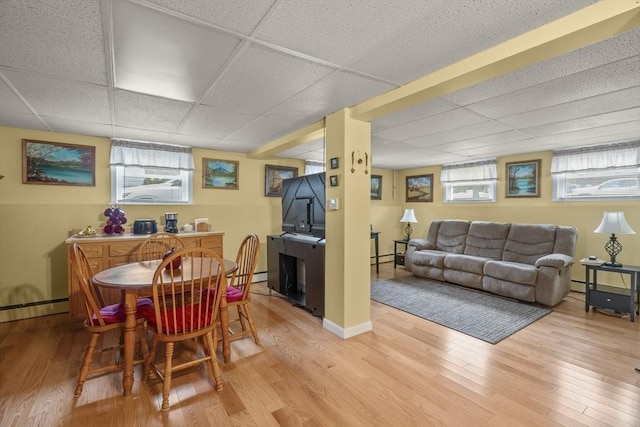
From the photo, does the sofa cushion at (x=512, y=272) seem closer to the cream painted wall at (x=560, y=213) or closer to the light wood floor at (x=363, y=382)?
the light wood floor at (x=363, y=382)

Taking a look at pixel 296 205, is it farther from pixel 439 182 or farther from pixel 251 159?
pixel 439 182

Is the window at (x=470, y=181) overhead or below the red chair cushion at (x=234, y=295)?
overhead

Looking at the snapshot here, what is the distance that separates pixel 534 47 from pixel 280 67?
1.49 m

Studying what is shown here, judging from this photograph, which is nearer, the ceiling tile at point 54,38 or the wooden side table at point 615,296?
the ceiling tile at point 54,38

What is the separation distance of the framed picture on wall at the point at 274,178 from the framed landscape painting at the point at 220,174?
0.52 metres

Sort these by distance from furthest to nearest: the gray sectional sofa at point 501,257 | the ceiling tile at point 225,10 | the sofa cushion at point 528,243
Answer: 1. the sofa cushion at point 528,243
2. the gray sectional sofa at point 501,257
3. the ceiling tile at point 225,10

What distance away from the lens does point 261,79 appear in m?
2.16

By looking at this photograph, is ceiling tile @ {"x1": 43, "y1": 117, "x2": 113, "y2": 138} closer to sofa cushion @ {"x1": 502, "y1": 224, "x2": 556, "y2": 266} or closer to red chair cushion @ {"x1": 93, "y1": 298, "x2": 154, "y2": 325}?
red chair cushion @ {"x1": 93, "y1": 298, "x2": 154, "y2": 325}

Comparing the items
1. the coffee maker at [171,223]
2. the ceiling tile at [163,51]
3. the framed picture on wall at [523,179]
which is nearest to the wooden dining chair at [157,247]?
the coffee maker at [171,223]

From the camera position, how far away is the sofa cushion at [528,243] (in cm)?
437

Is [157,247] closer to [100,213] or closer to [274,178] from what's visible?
[100,213]

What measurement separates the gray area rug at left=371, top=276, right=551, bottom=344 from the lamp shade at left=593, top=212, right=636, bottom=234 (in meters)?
1.22

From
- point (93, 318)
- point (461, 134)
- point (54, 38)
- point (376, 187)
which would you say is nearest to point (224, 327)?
point (93, 318)

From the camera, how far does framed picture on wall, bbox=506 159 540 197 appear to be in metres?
4.86
